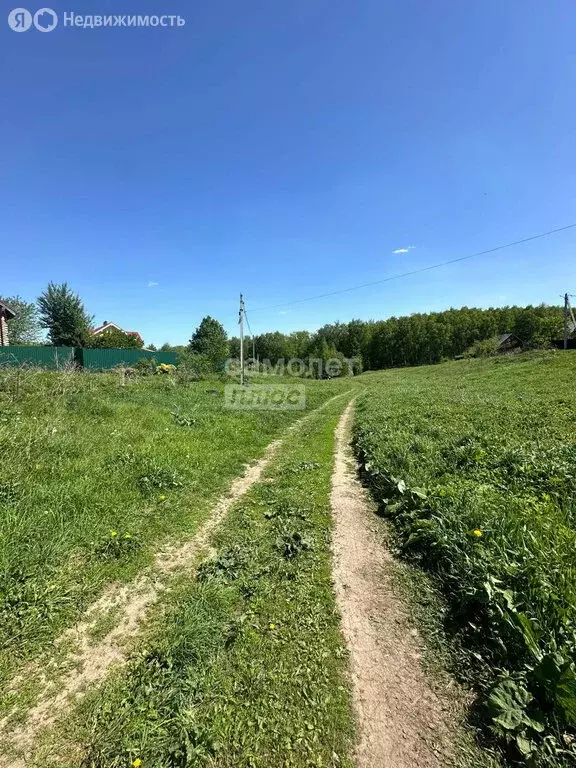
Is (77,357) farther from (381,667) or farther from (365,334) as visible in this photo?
(365,334)

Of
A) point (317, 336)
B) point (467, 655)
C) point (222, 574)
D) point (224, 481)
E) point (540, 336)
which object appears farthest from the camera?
point (317, 336)

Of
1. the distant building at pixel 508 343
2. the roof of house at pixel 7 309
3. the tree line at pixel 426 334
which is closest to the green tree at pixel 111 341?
the roof of house at pixel 7 309

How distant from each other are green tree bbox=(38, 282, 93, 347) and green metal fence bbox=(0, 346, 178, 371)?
14371mm

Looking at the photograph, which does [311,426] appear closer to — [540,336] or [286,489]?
[286,489]

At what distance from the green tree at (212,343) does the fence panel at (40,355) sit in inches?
384

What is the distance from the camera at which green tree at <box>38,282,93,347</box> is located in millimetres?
35531

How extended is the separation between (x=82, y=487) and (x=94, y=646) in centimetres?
290

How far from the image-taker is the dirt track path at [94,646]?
2.43 meters

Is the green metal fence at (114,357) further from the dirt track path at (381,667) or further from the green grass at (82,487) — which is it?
the dirt track path at (381,667)

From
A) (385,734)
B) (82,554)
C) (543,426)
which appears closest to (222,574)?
(82,554)

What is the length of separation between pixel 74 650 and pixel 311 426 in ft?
33.6

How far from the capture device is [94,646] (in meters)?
3.13

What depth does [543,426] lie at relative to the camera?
837cm

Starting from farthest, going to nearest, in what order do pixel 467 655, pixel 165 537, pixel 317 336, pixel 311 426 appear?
pixel 317 336, pixel 311 426, pixel 165 537, pixel 467 655
